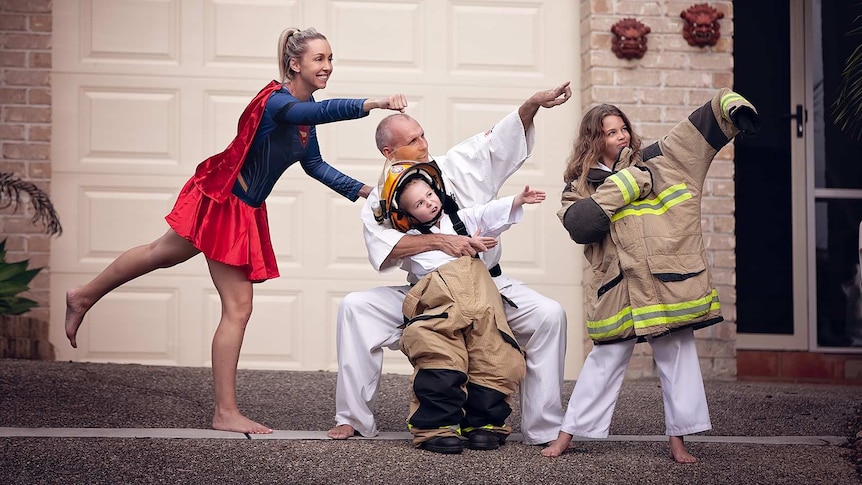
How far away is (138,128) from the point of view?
6.17m

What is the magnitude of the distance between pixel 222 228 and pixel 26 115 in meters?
2.71

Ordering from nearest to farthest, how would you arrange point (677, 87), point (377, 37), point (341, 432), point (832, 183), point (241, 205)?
point (341, 432) < point (241, 205) < point (677, 87) < point (377, 37) < point (832, 183)

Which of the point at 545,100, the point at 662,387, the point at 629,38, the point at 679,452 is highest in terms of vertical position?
the point at 629,38

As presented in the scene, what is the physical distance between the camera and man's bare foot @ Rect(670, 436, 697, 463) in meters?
3.60

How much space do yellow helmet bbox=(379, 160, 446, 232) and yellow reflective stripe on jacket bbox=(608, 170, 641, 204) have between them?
0.62 meters

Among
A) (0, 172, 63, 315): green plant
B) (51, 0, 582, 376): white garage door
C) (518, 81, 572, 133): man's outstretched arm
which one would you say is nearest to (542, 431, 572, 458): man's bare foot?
(518, 81, 572, 133): man's outstretched arm

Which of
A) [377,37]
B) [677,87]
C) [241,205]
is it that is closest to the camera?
[241,205]

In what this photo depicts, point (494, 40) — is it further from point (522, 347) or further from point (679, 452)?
point (679, 452)

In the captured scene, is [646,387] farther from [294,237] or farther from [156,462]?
[156,462]

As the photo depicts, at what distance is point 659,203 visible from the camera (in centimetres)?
365

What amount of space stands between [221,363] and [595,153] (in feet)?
5.12

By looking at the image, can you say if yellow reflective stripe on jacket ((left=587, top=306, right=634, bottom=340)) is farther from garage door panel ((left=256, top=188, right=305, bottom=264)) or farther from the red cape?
garage door panel ((left=256, top=188, right=305, bottom=264))

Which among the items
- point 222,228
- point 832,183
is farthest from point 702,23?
point 222,228

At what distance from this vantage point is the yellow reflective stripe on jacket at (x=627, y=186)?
3586mm
